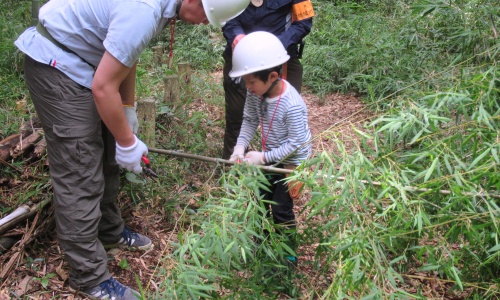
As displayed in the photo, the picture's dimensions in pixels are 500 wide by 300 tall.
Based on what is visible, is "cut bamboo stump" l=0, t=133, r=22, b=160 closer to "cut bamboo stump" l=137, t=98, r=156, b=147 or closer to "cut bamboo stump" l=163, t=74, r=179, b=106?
"cut bamboo stump" l=137, t=98, r=156, b=147

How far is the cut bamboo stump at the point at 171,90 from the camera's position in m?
4.32

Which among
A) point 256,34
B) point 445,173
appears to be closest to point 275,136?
point 256,34

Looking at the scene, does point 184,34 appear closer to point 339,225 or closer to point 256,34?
point 256,34

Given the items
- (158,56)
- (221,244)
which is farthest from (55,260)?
(158,56)

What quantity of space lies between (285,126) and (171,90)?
6.92 feet

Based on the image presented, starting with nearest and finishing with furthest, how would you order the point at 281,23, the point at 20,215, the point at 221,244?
the point at 221,244
the point at 20,215
the point at 281,23

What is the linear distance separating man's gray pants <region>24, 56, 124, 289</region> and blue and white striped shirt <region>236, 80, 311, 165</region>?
78cm

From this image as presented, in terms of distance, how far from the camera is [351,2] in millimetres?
7590

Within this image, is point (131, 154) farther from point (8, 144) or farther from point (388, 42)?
point (388, 42)

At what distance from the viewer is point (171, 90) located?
14.4 feet

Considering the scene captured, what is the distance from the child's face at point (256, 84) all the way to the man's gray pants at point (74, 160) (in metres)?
Answer: 0.77

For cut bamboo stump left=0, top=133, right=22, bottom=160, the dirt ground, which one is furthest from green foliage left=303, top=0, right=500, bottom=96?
cut bamboo stump left=0, top=133, right=22, bottom=160

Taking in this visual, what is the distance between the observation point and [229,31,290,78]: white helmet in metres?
2.38

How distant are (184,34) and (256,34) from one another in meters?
4.76
